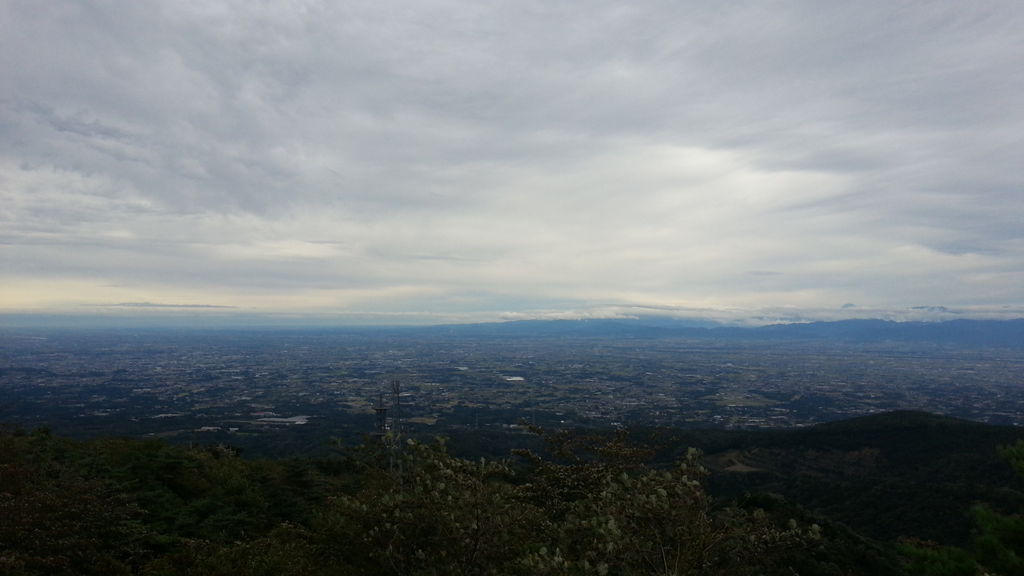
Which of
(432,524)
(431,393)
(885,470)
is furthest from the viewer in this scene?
(431,393)

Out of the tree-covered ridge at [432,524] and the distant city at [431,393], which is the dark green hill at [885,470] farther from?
the tree-covered ridge at [432,524]

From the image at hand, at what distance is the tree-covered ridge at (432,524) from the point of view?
7090 mm

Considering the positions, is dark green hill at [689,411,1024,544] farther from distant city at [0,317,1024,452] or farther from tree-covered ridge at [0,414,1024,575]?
tree-covered ridge at [0,414,1024,575]

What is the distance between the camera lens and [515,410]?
103062 mm

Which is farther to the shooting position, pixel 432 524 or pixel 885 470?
pixel 885 470

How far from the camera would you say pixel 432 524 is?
26.2 ft

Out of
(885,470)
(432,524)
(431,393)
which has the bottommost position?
(431,393)

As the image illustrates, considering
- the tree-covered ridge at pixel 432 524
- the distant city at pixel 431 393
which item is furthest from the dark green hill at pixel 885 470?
the tree-covered ridge at pixel 432 524

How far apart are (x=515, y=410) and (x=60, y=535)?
313ft

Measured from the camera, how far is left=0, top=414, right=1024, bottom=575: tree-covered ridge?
7090 millimetres

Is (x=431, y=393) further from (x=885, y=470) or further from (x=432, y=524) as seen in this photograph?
(x=432, y=524)

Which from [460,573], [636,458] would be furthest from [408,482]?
[636,458]

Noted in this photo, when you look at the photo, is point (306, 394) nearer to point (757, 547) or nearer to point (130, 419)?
point (130, 419)

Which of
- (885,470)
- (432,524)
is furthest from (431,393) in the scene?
(432,524)
